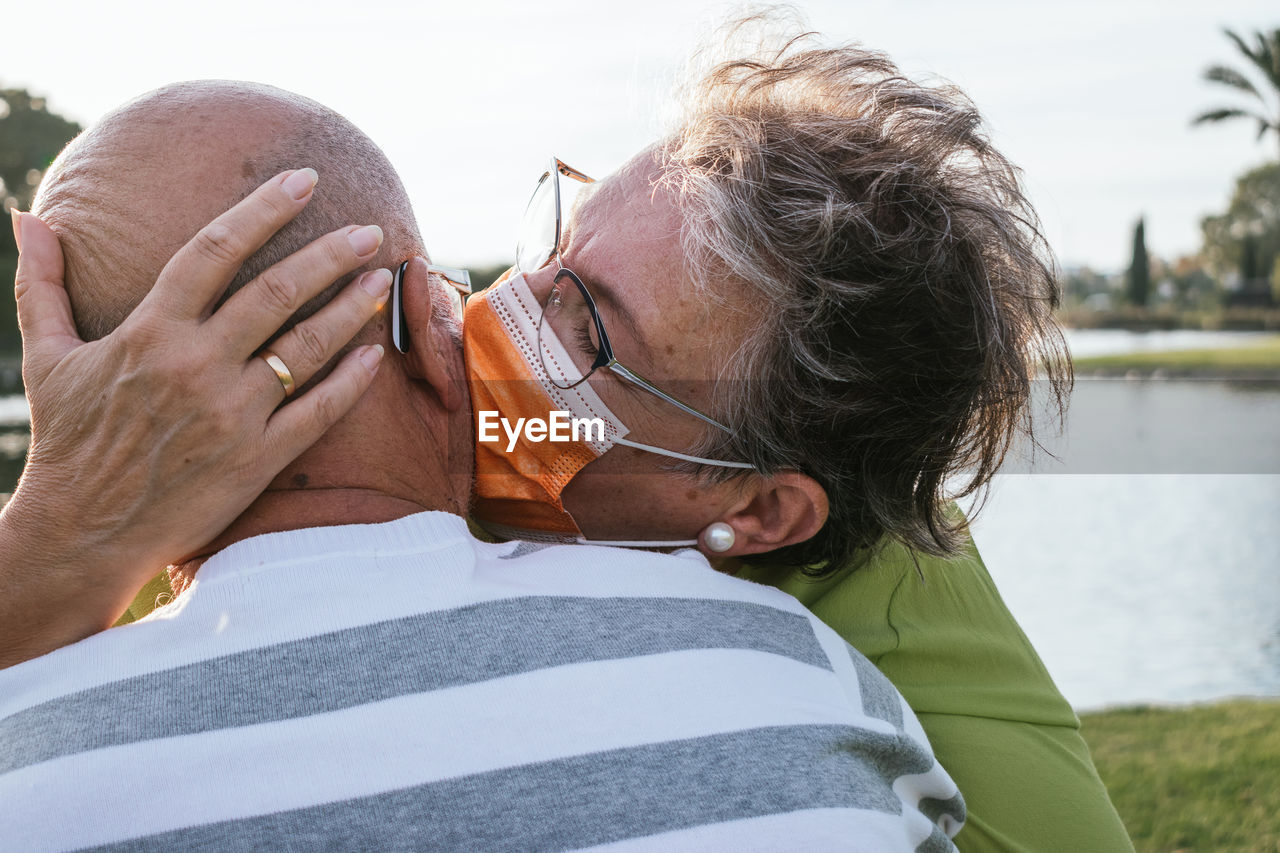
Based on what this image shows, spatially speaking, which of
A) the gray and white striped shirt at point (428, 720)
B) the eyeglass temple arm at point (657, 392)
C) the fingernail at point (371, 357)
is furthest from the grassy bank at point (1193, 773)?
the fingernail at point (371, 357)

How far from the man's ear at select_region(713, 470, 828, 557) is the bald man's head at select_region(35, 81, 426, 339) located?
1033 mm

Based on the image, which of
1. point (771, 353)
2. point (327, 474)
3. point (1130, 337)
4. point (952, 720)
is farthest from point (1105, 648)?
point (1130, 337)

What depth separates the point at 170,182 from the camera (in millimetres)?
1918

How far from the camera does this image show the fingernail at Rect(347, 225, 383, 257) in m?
1.99

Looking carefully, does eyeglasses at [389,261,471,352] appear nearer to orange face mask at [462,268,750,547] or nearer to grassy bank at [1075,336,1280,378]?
orange face mask at [462,268,750,547]

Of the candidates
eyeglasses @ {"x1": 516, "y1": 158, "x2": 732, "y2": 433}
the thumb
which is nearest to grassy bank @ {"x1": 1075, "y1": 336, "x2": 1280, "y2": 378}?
eyeglasses @ {"x1": 516, "y1": 158, "x2": 732, "y2": 433}

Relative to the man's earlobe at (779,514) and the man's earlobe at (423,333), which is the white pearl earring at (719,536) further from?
the man's earlobe at (423,333)

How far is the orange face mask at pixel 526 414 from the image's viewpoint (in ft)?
8.22

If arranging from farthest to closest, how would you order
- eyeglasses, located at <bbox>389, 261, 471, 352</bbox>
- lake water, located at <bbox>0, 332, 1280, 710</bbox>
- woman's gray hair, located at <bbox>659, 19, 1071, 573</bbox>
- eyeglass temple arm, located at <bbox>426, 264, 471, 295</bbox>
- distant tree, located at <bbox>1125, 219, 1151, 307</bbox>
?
distant tree, located at <bbox>1125, 219, 1151, 307</bbox> < lake water, located at <bbox>0, 332, 1280, 710</bbox> < eyeglass temple arm, located at <bbox>426, 264, 471, 295</bbox> < woman's gray hair, located at <bbox>659, 19, 1071, 573</bbox> < eyeglasses, located at <bbox>389, 261, 471, 352</bbox>

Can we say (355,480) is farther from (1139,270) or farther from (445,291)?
(1139,270)

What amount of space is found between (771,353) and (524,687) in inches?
41.5

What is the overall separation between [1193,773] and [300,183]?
15.7 feet

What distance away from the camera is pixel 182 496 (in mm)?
1862

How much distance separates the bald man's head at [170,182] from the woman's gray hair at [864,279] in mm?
815
